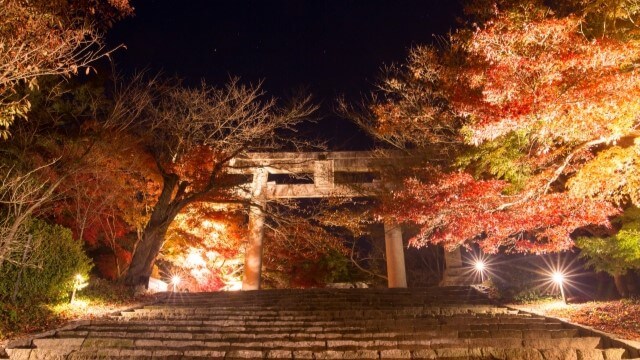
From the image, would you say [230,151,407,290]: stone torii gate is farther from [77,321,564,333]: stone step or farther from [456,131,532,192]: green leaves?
[77,321,564,333]: stone step

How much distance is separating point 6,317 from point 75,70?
5002mm

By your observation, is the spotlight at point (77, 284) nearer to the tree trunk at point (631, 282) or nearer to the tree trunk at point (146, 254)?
the tree trunk at point (146, 254)

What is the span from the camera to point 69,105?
13211 mm

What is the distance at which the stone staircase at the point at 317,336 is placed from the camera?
620 centimetres

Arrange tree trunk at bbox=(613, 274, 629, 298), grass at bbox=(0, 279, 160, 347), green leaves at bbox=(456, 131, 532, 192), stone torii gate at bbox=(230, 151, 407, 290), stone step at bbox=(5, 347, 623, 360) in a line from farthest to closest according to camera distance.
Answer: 1. stone torii gate at bbox=(230, 151, 407, 290)
2. tree trunk at bbox=(613, 274, 629, 298)
3. green leaves at bbox=(456, 131, 532, 192)
4. grass at bbox=(0, 279, 160, 347)
5. stone step at bbox=(5, 347, 623, 360)

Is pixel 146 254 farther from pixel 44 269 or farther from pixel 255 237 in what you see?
pixel 255 237

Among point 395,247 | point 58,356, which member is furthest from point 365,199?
→ point 58,356

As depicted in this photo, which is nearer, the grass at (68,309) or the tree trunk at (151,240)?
Answer: the grass at (68,309)

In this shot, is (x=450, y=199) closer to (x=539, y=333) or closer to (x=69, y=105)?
(x=539, y=333)

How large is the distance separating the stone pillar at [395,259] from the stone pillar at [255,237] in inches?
221

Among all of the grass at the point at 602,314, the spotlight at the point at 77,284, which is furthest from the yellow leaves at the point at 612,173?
the spotlight at the point at 77,284

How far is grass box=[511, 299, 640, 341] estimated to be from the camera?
6836 mm

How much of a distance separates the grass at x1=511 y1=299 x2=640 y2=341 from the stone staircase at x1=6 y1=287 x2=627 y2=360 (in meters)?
0.49

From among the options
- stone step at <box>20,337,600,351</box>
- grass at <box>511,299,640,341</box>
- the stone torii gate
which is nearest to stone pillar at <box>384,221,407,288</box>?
the stone torii gate
